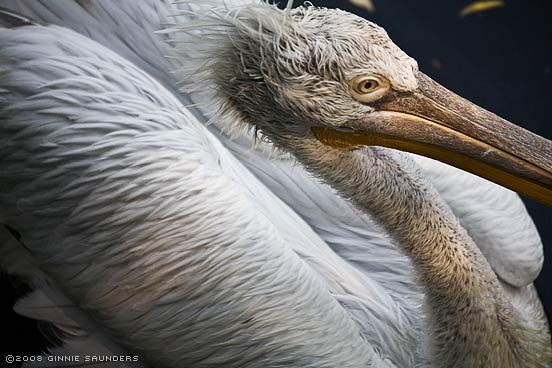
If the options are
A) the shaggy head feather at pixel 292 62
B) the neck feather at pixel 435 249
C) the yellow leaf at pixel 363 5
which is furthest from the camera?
the yellow leaf at pixel 363 5

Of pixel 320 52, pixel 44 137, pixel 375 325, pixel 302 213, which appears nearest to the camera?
pixel 320 52

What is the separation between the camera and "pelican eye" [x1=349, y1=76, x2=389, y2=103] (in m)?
1.39

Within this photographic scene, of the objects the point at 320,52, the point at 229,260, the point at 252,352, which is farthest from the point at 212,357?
the point at 320,52

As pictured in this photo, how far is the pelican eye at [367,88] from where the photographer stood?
139 centimetres

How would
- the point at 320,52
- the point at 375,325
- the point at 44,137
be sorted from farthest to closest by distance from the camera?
1. the point at 375,325
2. the point at 44,137
3. the point at 320,52

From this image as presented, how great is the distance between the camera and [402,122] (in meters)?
1.45

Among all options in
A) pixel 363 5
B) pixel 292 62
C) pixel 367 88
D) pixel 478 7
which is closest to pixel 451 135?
pixel 367 88

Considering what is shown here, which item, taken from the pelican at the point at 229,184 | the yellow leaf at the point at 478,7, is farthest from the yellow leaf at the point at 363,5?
the pelican at the point at 229,184

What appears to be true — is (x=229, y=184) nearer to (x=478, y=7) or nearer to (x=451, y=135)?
(x=451, y=135)

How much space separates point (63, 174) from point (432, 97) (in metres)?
0.64

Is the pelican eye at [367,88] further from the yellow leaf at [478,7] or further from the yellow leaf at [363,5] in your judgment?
the yellow leaf at [478,7]

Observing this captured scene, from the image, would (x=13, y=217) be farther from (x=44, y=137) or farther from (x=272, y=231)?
(x=272, y=231)

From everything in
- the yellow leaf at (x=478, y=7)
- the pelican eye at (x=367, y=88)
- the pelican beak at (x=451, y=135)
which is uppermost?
the pelican eye at (x=367, y=88)

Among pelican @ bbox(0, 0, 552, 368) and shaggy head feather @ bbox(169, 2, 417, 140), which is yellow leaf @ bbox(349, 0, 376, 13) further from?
shaggy head feather @ bbox(169, 2, 417, 140)
